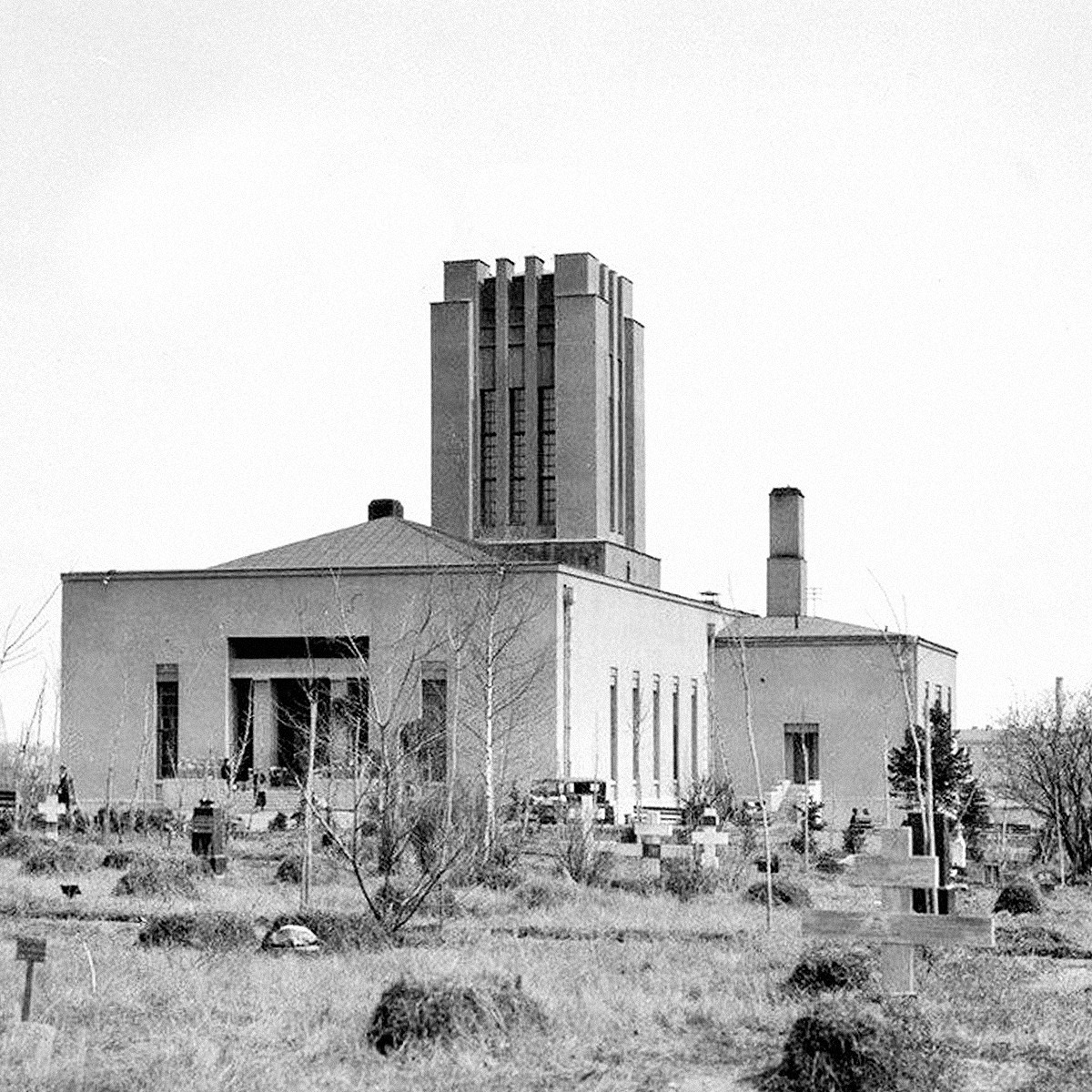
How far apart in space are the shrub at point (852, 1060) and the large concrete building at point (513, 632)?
3366 centimetres

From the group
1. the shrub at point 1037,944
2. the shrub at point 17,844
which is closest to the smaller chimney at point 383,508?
the shrub at point 17,844

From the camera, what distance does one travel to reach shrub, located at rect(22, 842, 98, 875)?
31.7 meters

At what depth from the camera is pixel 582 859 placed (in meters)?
31.6

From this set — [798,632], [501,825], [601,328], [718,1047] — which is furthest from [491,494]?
[718,1047]

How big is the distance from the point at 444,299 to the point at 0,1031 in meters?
60.1

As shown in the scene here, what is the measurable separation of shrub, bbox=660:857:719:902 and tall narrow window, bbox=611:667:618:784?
31299mm

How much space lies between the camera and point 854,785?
232 ft

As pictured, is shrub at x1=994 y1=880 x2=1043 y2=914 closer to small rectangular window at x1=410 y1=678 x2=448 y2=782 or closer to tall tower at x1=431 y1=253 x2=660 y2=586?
small rectangular window at x1=410 y1=678 x2=448 y2=782

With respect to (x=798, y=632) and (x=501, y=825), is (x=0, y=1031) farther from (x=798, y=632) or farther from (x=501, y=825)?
(x=798, y=632)

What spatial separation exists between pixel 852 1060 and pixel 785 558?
217ft

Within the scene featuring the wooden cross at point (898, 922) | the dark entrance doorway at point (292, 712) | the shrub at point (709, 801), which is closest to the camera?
the wooden cross at point (898, 922)

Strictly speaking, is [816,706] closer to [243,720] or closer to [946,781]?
[946,781]

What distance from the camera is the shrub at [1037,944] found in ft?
69.9

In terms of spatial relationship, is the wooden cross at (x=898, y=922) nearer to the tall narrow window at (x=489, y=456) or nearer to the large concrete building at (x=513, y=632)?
the large concrete building at (x=513, y=632)
